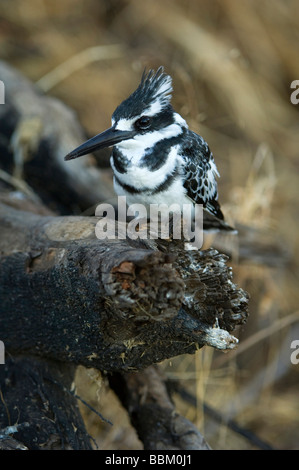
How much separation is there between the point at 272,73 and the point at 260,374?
2.18 m

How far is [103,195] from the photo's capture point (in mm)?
2977

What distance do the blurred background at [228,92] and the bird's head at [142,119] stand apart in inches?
39.6

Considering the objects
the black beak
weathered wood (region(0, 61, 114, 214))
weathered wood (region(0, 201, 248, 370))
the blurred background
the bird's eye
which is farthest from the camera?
the blurred background

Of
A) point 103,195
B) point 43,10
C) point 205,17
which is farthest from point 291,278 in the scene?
point 43,10

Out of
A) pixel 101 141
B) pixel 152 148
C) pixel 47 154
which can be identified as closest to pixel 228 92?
pixel 47 154

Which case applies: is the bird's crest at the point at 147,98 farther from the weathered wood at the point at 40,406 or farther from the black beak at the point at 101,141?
the weathered wood at the point at 40,406

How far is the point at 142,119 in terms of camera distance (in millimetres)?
2264

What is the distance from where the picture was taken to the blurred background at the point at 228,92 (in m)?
3.60

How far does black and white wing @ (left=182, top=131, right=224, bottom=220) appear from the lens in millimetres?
2420
